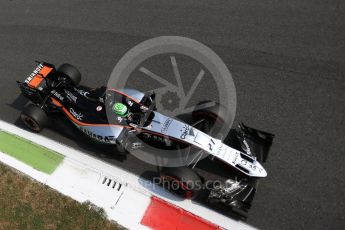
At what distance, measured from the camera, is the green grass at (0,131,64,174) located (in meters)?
7.97

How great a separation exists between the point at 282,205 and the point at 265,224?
0.51 meters

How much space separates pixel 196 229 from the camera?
675cm

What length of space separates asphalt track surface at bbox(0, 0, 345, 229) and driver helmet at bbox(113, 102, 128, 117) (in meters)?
1.12

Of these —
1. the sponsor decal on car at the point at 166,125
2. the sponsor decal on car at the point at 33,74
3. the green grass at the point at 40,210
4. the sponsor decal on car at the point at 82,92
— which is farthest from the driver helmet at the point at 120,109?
the sponsor decal on car at the point at 33,74

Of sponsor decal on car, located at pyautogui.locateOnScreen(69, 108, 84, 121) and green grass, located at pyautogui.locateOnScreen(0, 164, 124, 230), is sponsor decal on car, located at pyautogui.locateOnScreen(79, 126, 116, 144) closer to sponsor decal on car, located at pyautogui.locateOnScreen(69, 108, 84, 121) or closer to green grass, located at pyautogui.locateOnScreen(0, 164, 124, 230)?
sponsor decal on car, located at pyautogui.locateOnScreen(69, 108, 84, 121)

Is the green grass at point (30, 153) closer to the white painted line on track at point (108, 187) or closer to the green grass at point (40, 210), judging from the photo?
the white painted line on track at point (108, 187)

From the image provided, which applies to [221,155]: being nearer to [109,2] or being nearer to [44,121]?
[44,121]

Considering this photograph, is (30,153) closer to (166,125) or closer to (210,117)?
(166,125)

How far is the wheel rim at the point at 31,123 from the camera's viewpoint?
8020 mm

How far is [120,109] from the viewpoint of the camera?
23.9 ft

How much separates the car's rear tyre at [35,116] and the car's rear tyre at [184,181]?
305 centimetres

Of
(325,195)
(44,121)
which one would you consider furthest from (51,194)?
(325,195)

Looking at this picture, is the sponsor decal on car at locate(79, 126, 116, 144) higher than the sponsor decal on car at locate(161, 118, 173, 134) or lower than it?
lower

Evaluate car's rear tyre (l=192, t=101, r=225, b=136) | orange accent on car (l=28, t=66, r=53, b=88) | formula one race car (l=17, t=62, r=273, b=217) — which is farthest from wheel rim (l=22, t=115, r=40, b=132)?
car's rear tyre (l=192, t=101, r=225, b=136)
